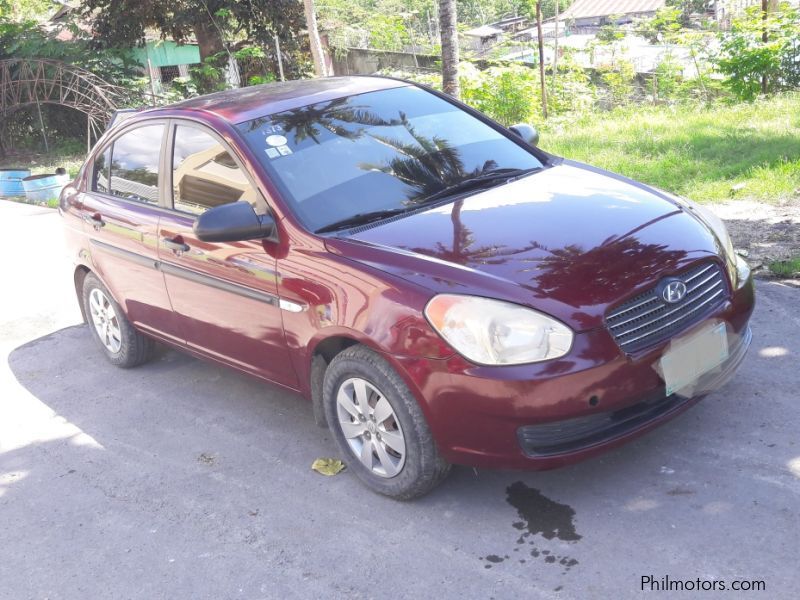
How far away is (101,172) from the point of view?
5.58m

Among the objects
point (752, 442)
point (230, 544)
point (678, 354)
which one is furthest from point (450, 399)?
point (752, 442)

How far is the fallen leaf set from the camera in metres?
4.09

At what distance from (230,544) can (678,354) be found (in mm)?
2028

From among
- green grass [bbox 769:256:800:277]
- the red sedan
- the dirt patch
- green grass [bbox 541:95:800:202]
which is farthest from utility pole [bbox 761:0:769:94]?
the red sedan

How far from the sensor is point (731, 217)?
712 centimetres

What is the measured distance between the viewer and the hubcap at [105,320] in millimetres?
5676

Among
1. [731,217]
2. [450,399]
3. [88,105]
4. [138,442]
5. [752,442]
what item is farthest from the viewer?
[88,105]

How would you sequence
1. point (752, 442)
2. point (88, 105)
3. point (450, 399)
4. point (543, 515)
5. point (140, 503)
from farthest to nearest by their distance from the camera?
point (88, 105)
point (140, 503)
point (752, 442)
point (543, 515)
point (450, 399)

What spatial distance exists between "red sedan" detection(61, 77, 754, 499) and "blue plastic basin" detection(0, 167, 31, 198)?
8.39m

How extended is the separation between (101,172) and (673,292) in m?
3.84

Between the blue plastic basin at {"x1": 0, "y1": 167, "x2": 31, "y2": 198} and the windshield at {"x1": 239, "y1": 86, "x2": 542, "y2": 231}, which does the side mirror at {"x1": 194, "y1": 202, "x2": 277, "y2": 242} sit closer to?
the windshield at {"x1": 239, "y1": 86, "x2": 542, "y2": 231}

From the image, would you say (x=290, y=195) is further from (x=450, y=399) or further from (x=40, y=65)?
(x=40, y=65)

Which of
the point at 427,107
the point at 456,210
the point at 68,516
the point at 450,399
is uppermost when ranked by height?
the point at 427,107

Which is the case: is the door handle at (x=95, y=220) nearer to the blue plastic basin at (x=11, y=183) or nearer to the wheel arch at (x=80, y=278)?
the wheel arch at (x=80, y=278)
